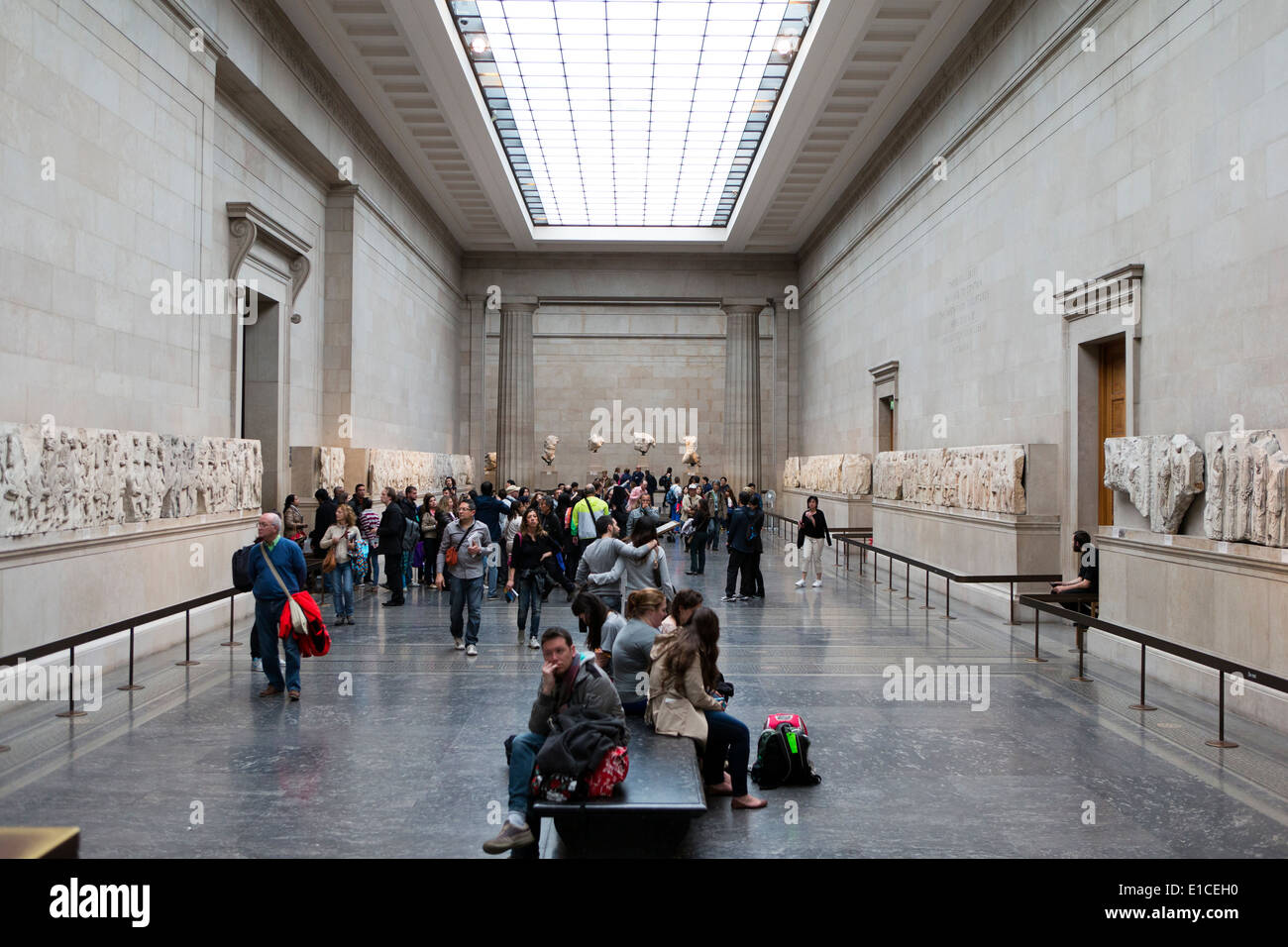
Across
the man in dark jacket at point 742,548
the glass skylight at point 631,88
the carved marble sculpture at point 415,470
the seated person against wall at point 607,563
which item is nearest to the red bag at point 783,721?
the seated person against wall at point 607,563

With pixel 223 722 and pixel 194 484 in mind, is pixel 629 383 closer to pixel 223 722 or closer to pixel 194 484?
pixel 194 484

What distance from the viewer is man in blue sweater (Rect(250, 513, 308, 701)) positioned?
7.71m

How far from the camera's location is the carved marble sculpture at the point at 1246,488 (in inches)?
272

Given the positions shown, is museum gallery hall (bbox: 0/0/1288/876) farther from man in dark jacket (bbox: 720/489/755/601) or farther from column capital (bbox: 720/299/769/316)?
column capital (bbox: 720/299/769/316)

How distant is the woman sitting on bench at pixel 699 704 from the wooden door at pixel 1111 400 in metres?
7.25

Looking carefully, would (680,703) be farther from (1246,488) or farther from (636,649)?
(1246,488)

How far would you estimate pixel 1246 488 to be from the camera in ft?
24.1

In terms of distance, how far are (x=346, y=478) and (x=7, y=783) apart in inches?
484

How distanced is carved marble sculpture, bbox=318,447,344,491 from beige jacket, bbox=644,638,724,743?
12.2 metres

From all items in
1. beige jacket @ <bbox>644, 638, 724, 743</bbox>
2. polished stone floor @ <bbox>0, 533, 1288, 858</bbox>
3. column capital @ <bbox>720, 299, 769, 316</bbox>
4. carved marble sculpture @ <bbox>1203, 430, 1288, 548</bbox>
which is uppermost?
column capital @ <bbox>720, 299, 769, 316</bbox>

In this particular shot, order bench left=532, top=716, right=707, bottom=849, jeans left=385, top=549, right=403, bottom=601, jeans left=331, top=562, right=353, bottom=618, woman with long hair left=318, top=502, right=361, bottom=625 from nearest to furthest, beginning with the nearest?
bench left=532, top=716, right=707, bottom=849 → woman with long hair left=318, top=502, right=361, bottom=625 → jeans left=331, top=562, right=353, bottom=618 → jeans left=385, top=549, right=403, bottom=601

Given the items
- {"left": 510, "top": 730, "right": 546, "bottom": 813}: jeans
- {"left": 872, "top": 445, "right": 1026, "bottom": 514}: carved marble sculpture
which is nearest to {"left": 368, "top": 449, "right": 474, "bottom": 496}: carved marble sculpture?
{"left": 872, "top": 445, "right": 1026, "bottom": 514}: carved marble sculpture

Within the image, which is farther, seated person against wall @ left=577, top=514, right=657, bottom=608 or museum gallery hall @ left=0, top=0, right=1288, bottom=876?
seated person against wall @ left=577, top=514, right=657, bottom=608
